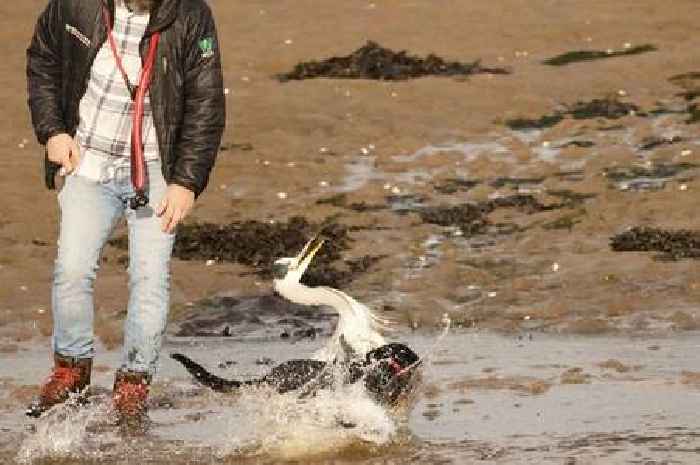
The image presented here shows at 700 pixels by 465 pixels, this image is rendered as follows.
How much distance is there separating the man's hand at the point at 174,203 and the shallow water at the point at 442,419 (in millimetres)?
942

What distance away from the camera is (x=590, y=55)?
25672 millimetres

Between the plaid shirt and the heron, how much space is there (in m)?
0.83

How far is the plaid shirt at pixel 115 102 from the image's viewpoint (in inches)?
328

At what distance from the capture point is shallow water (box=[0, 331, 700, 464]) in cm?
875

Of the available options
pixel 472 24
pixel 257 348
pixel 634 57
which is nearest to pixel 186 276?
pixel 257 348

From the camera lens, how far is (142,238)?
8.57 meters

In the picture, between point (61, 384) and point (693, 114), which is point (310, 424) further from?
point (693, 114)

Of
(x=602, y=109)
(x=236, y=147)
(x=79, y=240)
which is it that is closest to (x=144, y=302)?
(x=79, y=240)

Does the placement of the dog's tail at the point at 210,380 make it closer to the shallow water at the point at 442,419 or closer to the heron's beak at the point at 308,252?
the shallow water at the point at 442,419

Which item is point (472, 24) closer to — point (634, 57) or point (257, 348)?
point (634, 57)

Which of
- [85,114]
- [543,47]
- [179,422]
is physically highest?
[85,114]

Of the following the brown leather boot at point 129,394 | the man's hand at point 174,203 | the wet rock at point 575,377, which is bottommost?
the wet rock at point 575,377

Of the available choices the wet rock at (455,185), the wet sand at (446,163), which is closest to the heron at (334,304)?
the wet sand at (446,163)

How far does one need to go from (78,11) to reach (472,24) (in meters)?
19.8
